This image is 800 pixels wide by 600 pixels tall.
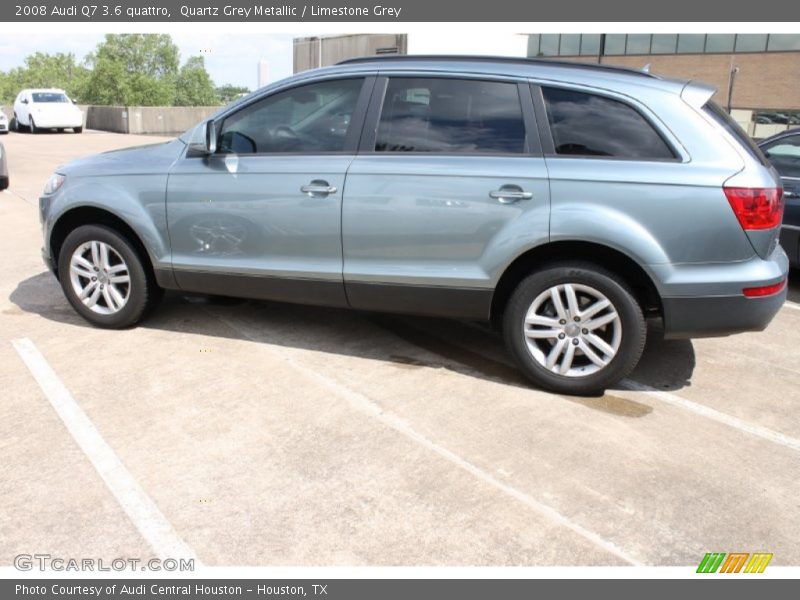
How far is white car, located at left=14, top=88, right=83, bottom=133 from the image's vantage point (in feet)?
89.7

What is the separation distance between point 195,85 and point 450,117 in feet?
347

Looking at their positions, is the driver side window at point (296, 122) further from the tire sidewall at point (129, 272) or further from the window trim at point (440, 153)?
the tire sidewall at point (129, 272)

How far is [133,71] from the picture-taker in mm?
89062

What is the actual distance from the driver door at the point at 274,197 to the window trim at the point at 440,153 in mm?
65

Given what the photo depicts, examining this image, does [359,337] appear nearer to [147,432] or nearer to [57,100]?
[147,432]

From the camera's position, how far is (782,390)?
4344 millimetres

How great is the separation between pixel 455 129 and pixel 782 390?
8.24 ft

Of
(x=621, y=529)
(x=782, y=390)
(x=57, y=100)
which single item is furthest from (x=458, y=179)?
(x=57, y=100)

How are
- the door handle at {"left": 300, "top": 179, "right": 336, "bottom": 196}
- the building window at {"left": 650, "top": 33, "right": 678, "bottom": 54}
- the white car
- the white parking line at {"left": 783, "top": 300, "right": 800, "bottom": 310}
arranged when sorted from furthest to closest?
1. the building window at {"left": 650, "top": 33, "right": 678, "bottom": 54}
2. the white car
3. the white parking line at {"left": 783, "top": 300, "right": 800, "bottom": 310}
4. the door handle at {"left": 300, "top": 179, "right": 336, "bottom": 196}

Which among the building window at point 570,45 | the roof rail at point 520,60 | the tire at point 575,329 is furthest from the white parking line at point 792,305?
the building window at point 570,45

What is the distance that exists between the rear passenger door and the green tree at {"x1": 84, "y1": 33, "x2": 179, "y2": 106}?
64157 millimetres

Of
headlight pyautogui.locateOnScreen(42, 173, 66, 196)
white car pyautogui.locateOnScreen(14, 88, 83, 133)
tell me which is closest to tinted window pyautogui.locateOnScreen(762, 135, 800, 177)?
headlight pyautogui.locateOnScreen(42, 173, 66, 196)

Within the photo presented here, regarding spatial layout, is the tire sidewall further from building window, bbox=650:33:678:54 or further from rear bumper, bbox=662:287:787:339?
building window, bbox=650:33:678:54

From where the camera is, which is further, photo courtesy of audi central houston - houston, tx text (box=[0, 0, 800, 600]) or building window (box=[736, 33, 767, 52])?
building window (box=[736, 33, 767, 52])
